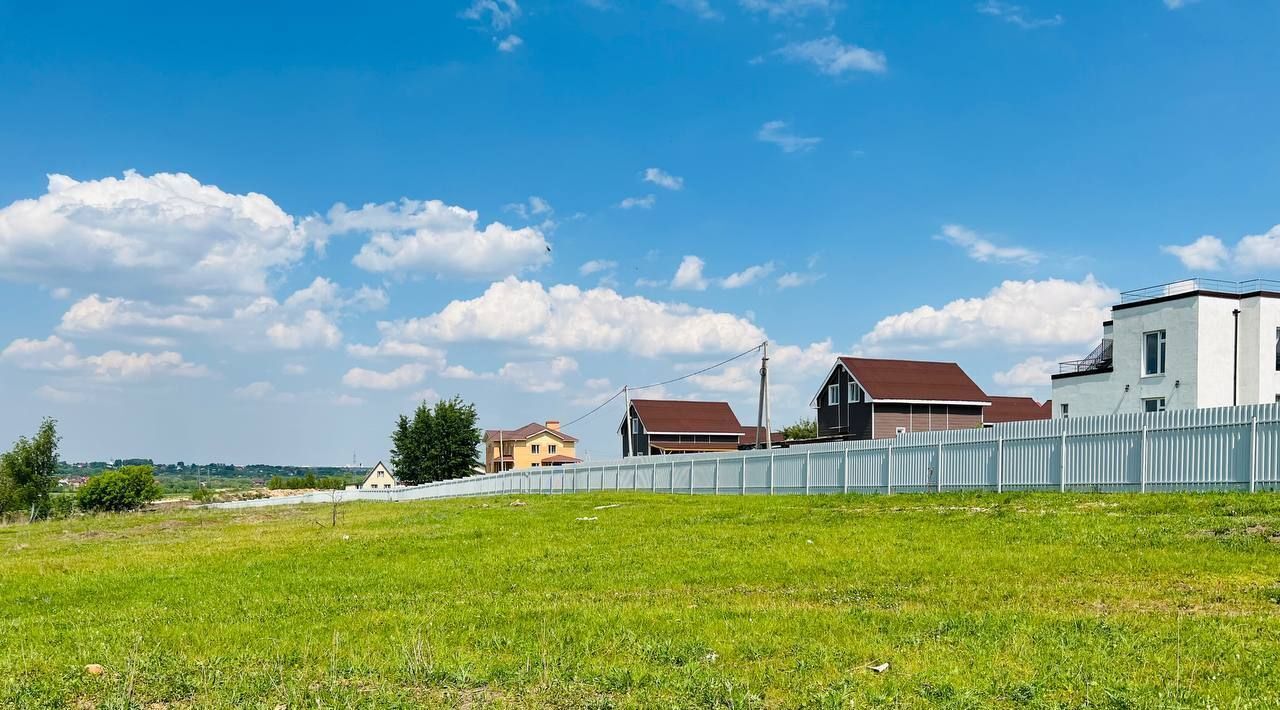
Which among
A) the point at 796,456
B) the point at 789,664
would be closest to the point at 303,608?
the point at 789,664

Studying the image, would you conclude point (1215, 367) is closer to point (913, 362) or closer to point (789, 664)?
point (913, 362)

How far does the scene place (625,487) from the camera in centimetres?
4519

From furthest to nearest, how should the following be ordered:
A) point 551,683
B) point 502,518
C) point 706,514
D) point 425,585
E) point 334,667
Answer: point 502,518 < point 706,514 < point 425,585 < point 334,667 < point 551,683

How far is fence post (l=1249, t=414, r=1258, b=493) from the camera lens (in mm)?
18984

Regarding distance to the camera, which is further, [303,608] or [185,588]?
[185,588]

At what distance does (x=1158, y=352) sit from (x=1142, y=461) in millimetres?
19418

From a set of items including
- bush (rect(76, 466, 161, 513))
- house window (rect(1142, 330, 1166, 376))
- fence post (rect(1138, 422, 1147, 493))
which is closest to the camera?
fence post (rect(1138, 422, 1147, 493))

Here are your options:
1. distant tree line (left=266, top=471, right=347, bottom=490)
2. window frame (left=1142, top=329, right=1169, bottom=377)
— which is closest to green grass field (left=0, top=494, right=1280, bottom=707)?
window frame (left=1142, top=329, right=1169, bottom=377)

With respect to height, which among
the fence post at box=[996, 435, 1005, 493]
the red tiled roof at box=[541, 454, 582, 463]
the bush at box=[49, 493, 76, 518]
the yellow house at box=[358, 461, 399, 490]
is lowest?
the yellow house at box=[358, 461, 399, 490]

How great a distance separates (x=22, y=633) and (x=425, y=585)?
4678 millimetres

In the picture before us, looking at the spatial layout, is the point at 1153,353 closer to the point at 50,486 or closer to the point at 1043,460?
the point at 1043,460

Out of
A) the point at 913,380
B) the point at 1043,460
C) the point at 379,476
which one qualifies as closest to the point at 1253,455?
the point at 1043,460

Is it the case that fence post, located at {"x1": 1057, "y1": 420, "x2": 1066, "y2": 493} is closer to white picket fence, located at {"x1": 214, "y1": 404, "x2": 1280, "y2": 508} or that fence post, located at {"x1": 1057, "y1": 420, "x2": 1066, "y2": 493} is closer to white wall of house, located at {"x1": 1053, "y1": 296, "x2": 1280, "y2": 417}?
white picket fence, located at {"x1": 214, "y1": 404, "x2": 1280, "y2": 508}

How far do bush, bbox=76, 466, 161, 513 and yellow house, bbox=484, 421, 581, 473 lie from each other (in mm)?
34291
